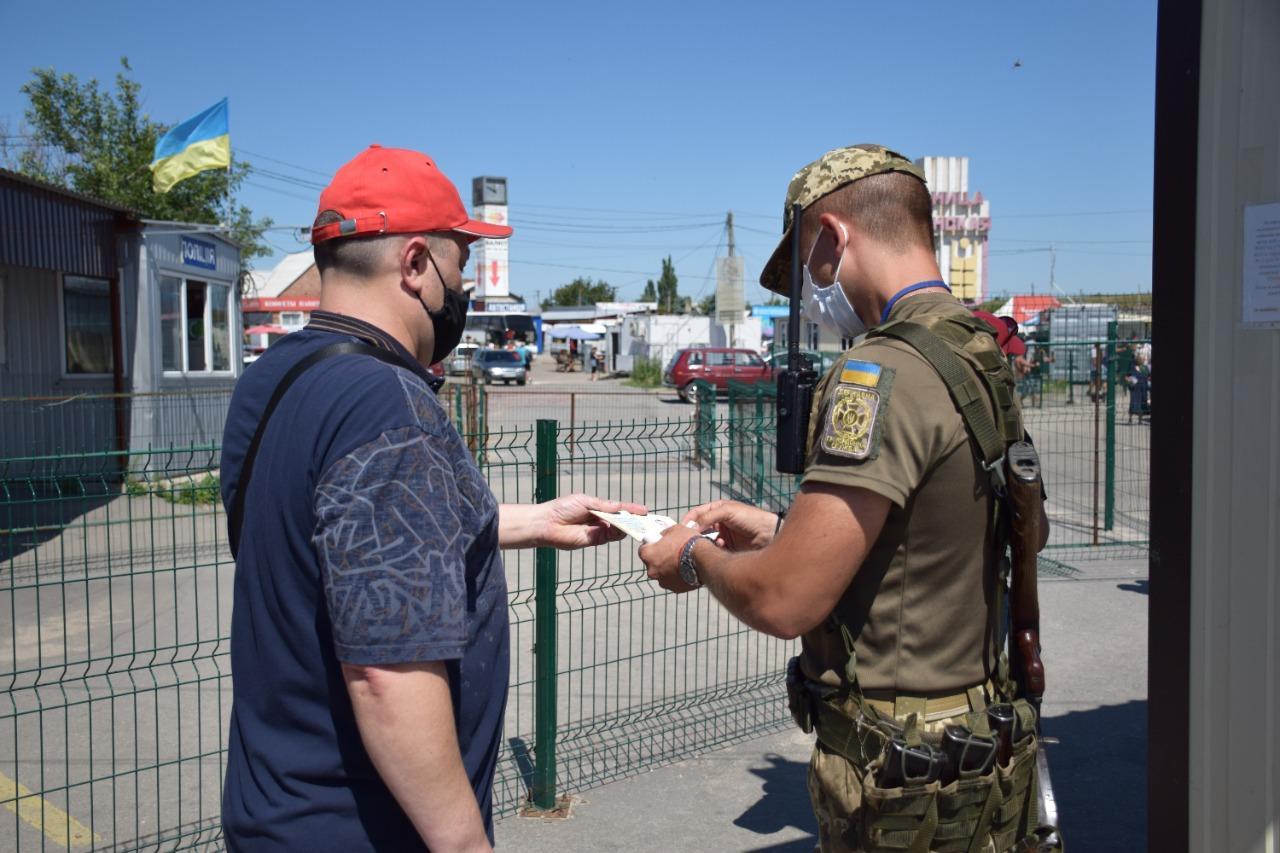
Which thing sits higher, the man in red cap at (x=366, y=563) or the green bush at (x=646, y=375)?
the green bush at (x=646, y=375)

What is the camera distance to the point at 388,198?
1.89m

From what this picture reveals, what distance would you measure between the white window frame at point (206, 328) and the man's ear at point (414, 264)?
48.3ft

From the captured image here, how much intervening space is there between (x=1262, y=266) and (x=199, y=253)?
16.5 m

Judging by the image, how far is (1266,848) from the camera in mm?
2730

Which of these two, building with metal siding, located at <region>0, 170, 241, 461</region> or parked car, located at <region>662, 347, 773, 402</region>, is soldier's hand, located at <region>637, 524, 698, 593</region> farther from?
parked car, located at <region>662, 347, 773, 402</region>

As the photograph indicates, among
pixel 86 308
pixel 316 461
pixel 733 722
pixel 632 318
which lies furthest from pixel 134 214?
pixel 632 318

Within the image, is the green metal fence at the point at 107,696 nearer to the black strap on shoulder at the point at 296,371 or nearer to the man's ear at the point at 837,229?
the black strap on shoulder at the point at 296,371

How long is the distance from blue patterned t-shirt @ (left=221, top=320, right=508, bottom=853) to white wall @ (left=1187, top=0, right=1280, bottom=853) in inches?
79.7

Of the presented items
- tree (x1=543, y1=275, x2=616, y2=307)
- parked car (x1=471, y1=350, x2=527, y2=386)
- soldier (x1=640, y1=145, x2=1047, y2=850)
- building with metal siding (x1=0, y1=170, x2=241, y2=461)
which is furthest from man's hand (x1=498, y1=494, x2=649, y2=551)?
tree (x1=543, y1=275, x2=616, y2=307)

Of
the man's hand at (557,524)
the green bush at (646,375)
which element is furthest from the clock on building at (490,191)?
the man's hand at (557,524)

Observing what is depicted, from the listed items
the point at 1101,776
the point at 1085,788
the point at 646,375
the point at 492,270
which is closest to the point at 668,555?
the point at 1085,788

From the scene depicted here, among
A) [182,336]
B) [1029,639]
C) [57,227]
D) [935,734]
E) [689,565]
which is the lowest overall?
[935,734]

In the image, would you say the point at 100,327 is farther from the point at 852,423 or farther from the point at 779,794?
the point at 852,423

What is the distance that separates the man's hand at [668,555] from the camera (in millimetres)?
2475
